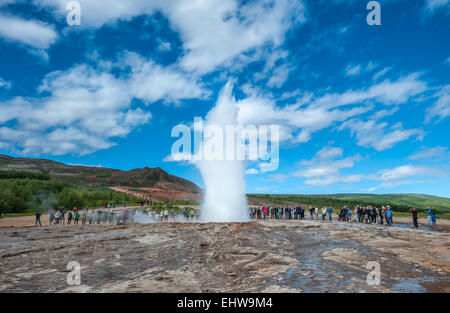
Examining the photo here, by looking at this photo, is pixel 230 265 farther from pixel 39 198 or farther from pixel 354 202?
pixel 354 202

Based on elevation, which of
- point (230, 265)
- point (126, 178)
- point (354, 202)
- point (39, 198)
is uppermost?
point (126, 178)

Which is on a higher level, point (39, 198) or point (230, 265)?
point (39, 198)

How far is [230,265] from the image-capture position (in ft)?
30.0

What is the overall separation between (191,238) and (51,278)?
26.2 ft

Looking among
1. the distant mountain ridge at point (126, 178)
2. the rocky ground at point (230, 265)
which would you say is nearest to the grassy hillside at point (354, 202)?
the rocky ground at point (230, 265)

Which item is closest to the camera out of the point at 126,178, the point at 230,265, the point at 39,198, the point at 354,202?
the point at 230,265

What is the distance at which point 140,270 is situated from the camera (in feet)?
28.9

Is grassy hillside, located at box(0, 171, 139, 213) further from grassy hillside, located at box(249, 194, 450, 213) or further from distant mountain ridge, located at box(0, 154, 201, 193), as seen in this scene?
distant mountain ridge, located at box(0, 154, 201, 193)

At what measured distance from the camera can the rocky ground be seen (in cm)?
686

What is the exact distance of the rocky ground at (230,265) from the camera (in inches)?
270

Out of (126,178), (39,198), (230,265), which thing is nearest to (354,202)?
(126,178)

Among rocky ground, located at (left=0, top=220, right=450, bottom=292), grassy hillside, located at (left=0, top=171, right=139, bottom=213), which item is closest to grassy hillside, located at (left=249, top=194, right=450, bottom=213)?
rocky ground, located at (left=0, top=220, right=450, bottom=292)
